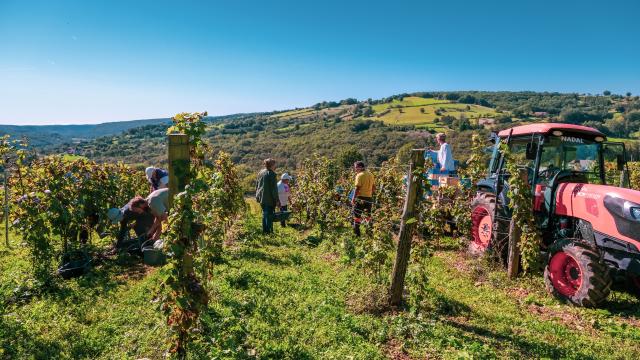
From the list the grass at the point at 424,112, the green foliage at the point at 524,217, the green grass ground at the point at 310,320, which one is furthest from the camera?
the grass at the point at 424,112

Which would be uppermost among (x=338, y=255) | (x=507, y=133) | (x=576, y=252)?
(x=507, y=133)

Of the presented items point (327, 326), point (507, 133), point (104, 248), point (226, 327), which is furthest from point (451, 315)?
point (104, 248)

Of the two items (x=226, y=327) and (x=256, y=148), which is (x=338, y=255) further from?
(x=256, y=148)

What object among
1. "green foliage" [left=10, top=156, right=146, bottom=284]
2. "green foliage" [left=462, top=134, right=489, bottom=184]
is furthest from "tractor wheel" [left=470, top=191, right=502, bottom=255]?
"green foliage" [left=10, top=156, right=146, bottom=284]

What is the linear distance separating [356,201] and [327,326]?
15.0 feet

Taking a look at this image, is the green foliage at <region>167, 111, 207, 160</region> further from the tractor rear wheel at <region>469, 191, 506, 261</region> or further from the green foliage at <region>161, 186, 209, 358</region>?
the tractor rear wheel at <region>469, 191, 506, 261</region>

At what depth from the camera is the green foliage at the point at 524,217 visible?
5.45 m

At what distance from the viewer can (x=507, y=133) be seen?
22.3 ft

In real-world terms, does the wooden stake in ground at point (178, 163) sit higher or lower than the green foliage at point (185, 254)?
higher

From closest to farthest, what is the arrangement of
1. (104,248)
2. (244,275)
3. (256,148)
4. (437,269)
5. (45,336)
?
(45,336) → (244,275) → (437,269) → (104,248) → (256,148)

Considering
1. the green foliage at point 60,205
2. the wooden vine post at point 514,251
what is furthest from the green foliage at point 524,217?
the green foliage at point 60,205

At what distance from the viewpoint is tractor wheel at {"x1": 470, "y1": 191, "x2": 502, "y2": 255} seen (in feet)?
21.9

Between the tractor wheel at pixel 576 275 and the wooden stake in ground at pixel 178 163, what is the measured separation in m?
4.73

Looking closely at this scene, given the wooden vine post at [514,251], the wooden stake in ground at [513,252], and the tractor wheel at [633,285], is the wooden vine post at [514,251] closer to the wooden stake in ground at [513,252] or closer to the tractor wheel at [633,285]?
the wooden stake in ground at [513,252]
